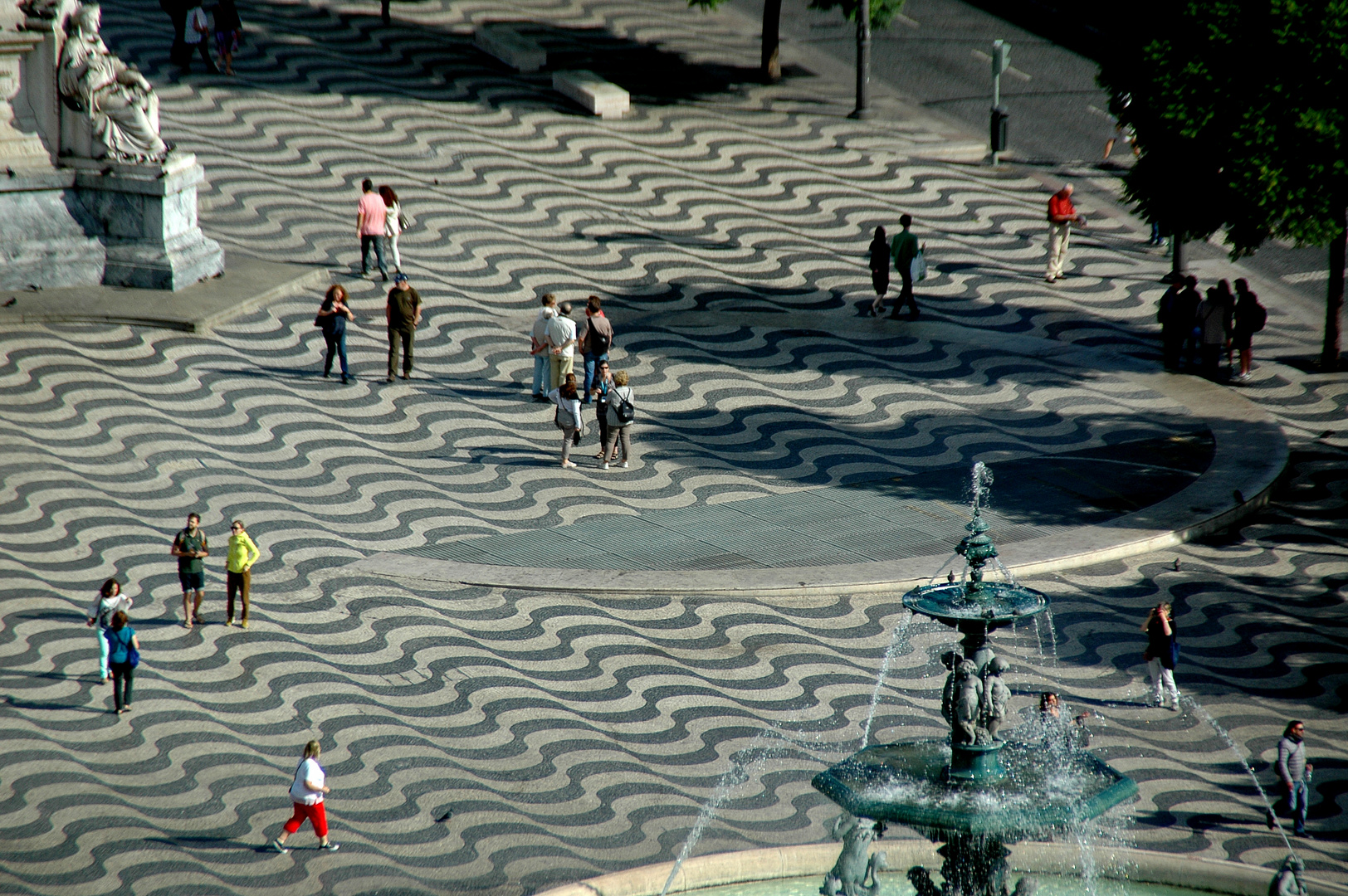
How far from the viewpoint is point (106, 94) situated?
80.1ft

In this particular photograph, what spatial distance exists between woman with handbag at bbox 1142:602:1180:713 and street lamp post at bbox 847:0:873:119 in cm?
1886

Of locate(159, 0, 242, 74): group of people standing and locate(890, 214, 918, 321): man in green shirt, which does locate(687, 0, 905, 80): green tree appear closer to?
locate(890, 214, 918, 321): man in green shirt

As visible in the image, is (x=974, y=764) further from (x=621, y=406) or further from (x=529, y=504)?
(x=621, y=406)

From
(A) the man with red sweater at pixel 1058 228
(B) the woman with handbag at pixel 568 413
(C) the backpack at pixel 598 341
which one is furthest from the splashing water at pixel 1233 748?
(A) the man with red sweater at pixel 1058 228

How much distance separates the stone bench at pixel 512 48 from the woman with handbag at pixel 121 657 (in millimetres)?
22201

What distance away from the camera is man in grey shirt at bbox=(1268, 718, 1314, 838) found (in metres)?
14.5

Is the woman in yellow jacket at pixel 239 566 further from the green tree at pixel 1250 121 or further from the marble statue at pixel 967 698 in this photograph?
the green tree at pixel 1250 121

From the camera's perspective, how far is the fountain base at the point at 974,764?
427 inches

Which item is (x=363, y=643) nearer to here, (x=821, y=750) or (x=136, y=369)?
(x=821, y=750)

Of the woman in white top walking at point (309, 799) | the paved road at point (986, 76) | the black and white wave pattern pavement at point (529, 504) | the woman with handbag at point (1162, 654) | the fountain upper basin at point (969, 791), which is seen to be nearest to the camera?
the fountain upper basin at point (969, 791)

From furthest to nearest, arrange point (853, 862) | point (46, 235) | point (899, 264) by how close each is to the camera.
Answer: point (899, 264) < point (46, 235) < point (853, 862)

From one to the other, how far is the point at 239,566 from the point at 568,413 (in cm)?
537

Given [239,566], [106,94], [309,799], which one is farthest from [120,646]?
[106,94]

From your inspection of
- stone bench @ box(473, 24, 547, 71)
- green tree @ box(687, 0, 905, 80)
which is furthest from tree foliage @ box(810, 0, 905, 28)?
stone bench @ box(473, 24, 547, 71)
